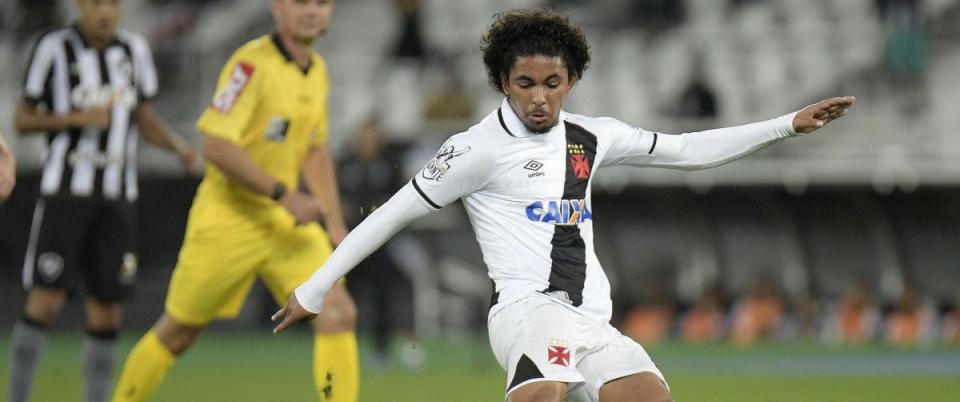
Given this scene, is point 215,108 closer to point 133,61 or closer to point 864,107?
point 133,61

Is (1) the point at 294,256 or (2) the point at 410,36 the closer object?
(1) the point at 294,256

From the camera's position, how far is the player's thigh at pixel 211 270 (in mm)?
7637

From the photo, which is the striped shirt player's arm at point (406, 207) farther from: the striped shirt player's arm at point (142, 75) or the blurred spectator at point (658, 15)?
the blurred spectator at point (658, 15)

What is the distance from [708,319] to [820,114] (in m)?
13.4

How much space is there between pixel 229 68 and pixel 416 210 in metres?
2.27

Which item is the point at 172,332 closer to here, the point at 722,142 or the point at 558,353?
the point at 558,353

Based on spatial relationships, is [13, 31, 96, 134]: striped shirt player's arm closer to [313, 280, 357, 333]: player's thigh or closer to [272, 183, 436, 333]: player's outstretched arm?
[313, 280, 357, 333]: player's thigh

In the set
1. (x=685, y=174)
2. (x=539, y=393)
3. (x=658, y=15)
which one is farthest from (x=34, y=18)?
(x=539, y=393)

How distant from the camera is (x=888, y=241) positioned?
19.6 m

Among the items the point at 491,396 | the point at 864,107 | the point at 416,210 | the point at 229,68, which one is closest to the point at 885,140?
the point at 864,107

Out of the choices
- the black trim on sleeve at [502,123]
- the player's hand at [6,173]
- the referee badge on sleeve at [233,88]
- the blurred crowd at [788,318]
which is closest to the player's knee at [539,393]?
the black trim on sleeve at [502,123]

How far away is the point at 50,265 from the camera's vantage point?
836 centimetres

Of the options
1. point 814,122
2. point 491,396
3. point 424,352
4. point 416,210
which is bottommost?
point 424,352

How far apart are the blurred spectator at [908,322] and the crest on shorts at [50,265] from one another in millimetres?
12173
